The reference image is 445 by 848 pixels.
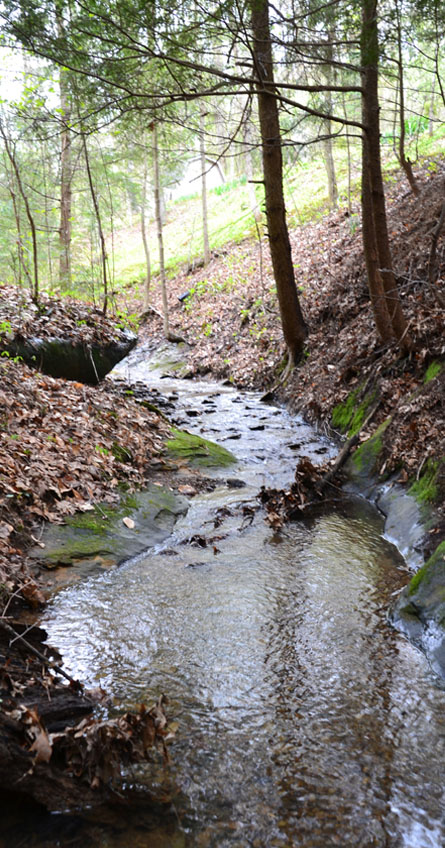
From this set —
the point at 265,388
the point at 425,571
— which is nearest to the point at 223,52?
the point at 425,571

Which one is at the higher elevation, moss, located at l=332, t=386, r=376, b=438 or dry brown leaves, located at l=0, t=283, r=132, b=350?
dry brown leaves, located at l=0, t=283, r=132, b=350

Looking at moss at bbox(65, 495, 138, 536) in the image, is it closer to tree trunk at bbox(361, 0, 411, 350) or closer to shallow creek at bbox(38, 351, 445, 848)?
shallow creek at bbox(38, 351, 445, 848)

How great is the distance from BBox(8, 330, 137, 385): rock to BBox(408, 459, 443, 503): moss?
5650 mm

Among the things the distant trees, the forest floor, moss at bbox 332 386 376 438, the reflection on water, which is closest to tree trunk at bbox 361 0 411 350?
the distant trees

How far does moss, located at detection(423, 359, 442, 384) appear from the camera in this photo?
254 inches

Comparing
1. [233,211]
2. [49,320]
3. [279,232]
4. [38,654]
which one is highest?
[233,211]

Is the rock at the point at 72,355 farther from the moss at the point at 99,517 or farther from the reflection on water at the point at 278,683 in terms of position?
the reflection on water at the point at 278,683

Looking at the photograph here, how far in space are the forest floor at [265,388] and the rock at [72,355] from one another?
18 cm

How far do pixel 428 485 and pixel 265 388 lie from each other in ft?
25.1

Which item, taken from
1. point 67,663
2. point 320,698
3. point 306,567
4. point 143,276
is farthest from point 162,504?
point 143,276

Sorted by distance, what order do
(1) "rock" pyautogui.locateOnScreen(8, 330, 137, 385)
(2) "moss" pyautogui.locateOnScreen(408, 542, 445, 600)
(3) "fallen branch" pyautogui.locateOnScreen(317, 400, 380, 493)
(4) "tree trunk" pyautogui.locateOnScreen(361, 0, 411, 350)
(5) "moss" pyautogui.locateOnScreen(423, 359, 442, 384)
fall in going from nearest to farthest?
(2) "moss" pyautogui.locateOnScreen(408, 542, 445, 600) → (5) "moss" pyautogui.locateOnScreen(423, 359, 442, 384) → (3) "fallen branch" pyautogui.locateOnScreen(317, 400, 380, 493) → (4) "tree trunk" pyautogui.locateOnScreen(361, 0, 411, 350) → (1) "rock" pyautogui.locateOnScreen(8, 330, 137, 385)

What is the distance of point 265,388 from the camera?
501 inches

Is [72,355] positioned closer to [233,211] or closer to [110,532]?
[110,532]

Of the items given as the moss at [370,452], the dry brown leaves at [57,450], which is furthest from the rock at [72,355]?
the moss at [370,452]
